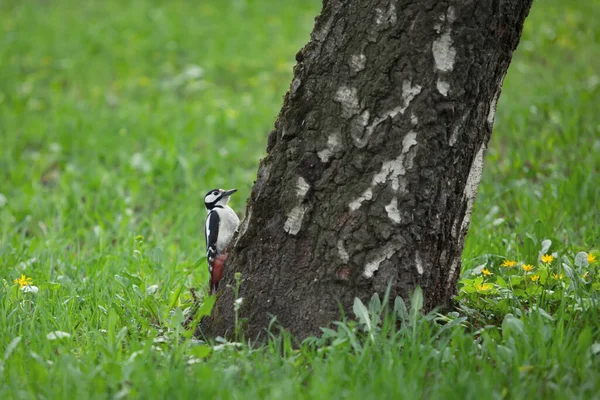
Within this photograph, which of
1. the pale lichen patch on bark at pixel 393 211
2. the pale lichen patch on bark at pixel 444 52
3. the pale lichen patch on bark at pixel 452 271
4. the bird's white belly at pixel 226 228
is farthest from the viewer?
the bird's white belly at pixel 226 228

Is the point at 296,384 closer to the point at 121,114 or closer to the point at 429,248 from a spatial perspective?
the point at 429,248

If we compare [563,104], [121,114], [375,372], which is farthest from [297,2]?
[375,372]

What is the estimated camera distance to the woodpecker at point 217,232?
377cm

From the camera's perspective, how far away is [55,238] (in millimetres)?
5195

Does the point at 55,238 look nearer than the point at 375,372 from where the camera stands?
No

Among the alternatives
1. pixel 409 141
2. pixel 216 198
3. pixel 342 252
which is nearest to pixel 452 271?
pixel 342 252

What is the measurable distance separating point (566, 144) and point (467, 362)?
4.21m

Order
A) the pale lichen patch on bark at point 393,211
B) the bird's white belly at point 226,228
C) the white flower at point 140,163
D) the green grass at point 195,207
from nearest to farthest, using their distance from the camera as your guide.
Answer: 1. the green grass at point 195,207
2. the pale lichen patch on bark at point 393,211
3. the bird's white belly at point 226,228
4. the white flower at point 140,163

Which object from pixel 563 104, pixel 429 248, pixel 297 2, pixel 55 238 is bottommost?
pixel 429 248

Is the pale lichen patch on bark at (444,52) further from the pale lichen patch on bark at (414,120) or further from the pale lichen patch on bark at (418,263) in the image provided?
the pale lichen patch on bark at (418,263)

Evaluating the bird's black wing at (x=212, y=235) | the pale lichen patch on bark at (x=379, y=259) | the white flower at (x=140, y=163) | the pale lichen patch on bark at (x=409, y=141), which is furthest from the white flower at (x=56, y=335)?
the white flower at (x=140, y=163)

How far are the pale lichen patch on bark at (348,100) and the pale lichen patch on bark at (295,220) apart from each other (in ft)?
1.58

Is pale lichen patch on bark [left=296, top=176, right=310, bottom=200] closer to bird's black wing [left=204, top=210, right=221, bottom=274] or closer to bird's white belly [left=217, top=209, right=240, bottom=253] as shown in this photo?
bird's black wing [left=204, top=210, right=221, bottom=274]

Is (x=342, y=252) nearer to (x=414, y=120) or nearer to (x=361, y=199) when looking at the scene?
(x=361, y=199)
